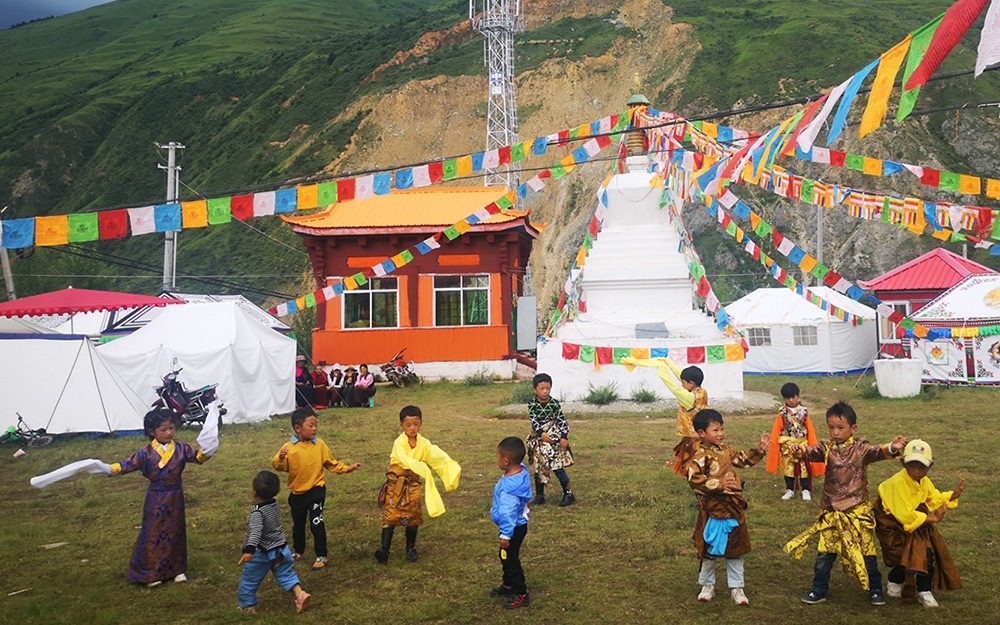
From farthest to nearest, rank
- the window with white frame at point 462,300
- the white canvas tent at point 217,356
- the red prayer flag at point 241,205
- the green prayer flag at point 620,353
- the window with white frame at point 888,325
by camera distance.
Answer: the window with white frame at point 888,325 → the window with white frame at point 462,300 → the green prayer flag at point 620,353 → the white canvas tent at point 217,356 → the red prayer flag at point 241,205

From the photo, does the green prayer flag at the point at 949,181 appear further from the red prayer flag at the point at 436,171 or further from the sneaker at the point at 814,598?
the sneaker at the point at 814,598

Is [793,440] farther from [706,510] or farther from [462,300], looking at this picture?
[462,300]

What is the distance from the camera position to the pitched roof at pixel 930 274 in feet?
86.9

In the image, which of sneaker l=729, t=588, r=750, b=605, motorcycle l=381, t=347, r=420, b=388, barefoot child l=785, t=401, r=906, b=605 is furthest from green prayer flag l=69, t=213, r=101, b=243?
motorcycle l=381, t=347, r=420, b=388

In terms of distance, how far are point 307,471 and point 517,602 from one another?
2015 millimetres

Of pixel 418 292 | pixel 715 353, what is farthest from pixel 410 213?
pixel 715 353

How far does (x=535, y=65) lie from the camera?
71625 mm

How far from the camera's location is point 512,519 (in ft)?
18.0

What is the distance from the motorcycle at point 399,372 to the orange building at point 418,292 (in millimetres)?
866

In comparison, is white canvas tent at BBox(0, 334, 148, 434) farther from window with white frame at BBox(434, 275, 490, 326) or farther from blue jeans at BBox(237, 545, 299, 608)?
window with white frame at BBox(434, 275, 490, 326)

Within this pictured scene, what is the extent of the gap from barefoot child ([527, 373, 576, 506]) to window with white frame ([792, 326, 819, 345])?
775 inches

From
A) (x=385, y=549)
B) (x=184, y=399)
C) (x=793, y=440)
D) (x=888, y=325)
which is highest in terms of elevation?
(x=888, y=325)

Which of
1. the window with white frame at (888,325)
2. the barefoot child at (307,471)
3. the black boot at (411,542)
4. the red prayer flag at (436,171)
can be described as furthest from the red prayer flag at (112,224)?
the window with white frame at (888,325)

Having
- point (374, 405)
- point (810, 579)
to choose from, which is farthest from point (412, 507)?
point (374, 405)
